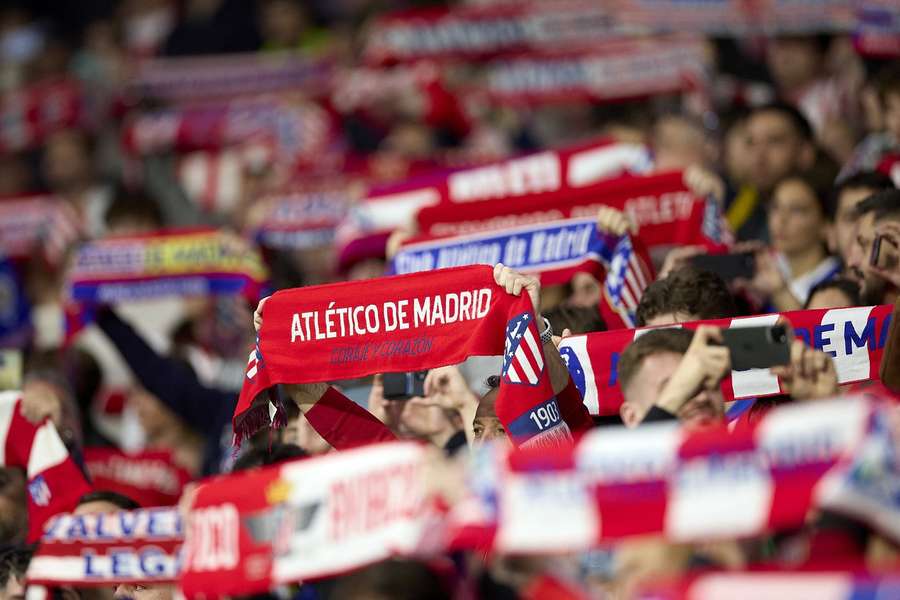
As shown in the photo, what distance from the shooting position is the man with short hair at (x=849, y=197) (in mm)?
5375

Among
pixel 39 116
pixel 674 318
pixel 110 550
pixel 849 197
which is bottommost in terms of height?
pixel 110 550

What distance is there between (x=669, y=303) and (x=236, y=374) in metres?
2.99

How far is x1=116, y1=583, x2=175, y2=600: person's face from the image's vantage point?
4414mm

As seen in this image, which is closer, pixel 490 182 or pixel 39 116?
pixel 490 182

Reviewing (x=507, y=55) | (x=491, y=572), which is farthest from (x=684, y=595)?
(x=507, y=55)

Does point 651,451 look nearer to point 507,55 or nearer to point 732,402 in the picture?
point 732,402

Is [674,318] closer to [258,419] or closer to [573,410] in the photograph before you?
[573,410]

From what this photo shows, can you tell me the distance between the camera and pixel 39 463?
5133mm

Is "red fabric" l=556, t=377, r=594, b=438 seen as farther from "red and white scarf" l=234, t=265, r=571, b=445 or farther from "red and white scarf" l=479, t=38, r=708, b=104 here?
"red and white scarf" l=479, t=38, r=708, b=104

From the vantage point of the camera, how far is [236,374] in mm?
7055

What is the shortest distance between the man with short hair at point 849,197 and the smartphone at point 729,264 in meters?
0.33

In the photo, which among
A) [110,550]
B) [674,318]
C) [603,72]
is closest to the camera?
[110,550]

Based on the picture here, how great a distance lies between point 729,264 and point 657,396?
5.56ft

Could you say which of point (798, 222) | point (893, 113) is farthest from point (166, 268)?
point (893, 113)
